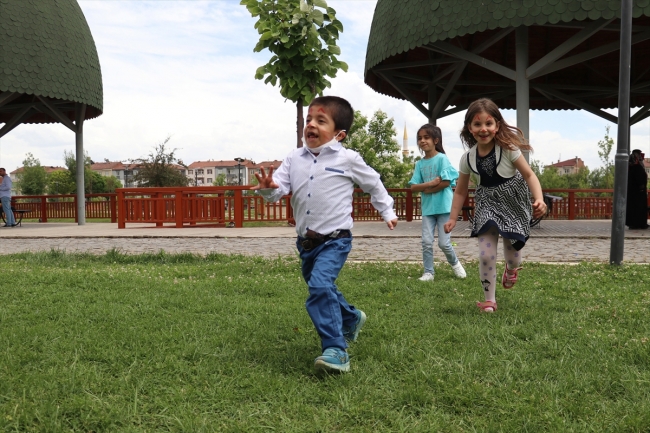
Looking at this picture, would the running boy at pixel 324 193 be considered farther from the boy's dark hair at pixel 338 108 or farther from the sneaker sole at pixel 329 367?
the sneaker sole at pixel 329 367

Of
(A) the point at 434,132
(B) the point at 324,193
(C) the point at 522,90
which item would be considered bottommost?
(B) the point at 324,193

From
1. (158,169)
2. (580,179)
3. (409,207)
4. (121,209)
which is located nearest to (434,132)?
(121,209)

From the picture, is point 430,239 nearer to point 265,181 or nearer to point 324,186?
point 324,186

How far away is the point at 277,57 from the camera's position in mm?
15727

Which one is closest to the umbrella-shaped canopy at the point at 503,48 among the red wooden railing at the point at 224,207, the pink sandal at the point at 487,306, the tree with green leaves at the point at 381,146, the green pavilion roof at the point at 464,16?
the green pavilion roof at the point at 464,16

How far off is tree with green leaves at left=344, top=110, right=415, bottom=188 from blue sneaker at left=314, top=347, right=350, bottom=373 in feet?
149

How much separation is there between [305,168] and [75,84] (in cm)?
1886

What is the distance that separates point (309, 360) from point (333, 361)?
373 mm

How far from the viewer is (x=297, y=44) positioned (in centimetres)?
1542

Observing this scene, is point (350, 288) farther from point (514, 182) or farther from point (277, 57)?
point (277, 57)

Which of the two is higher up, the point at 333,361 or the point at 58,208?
the point at 58,208

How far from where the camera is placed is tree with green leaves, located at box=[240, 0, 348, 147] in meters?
15.4

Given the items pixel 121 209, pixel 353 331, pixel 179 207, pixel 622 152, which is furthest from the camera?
pixel 121 209

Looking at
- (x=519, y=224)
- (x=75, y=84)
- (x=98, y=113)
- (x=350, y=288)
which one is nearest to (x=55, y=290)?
(x=350, y=288)
